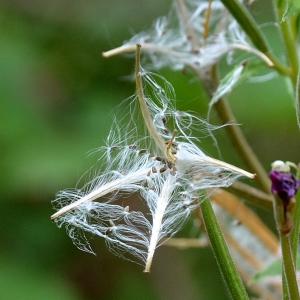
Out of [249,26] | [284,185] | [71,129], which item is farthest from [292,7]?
[71,129]

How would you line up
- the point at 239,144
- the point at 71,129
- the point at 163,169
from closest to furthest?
the point at 163,169, the point at 239,144, the point at 71,129

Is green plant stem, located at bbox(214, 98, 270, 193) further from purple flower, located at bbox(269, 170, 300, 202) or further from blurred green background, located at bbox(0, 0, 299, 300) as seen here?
blurred green background, located at bbox(0, 0, 299, 300)

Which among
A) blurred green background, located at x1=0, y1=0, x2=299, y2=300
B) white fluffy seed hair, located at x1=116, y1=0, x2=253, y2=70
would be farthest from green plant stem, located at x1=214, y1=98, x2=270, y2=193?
blurred green background, located at x1=0, y1=0, x2=299, y2=300

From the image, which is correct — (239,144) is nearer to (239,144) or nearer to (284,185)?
(239,144)

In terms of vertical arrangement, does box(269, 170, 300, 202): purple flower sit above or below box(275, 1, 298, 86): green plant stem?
below

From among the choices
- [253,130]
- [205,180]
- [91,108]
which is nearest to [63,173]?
[91,108]

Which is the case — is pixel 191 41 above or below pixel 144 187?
above
